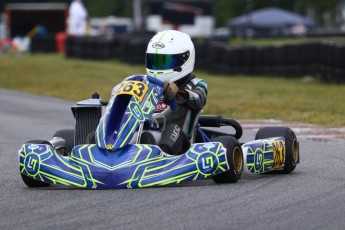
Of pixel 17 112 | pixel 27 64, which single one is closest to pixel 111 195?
pixel 17 112

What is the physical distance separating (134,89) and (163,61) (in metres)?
0.67

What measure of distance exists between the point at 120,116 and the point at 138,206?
110 centimetres

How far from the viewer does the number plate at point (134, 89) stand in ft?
22.5

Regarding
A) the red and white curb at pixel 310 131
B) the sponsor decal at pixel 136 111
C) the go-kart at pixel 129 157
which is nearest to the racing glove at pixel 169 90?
the go-kart at pixel 129 157

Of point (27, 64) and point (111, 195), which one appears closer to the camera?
point (111, 195)

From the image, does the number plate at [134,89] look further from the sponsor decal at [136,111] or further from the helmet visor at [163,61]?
the helmet visor at [163,61]

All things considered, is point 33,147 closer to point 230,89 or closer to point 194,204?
point 194,204

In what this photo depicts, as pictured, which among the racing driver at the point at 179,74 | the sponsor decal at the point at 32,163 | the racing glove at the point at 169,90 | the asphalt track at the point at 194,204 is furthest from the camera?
the racing driver at the point at 179,74

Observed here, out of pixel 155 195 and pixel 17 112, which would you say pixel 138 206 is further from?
pixel 17 112

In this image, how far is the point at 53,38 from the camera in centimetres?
3916

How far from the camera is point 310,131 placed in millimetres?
11297

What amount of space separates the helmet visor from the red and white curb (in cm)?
315

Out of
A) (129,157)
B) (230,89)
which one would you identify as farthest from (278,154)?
(230,89)

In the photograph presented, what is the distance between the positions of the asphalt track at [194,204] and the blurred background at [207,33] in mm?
11088
